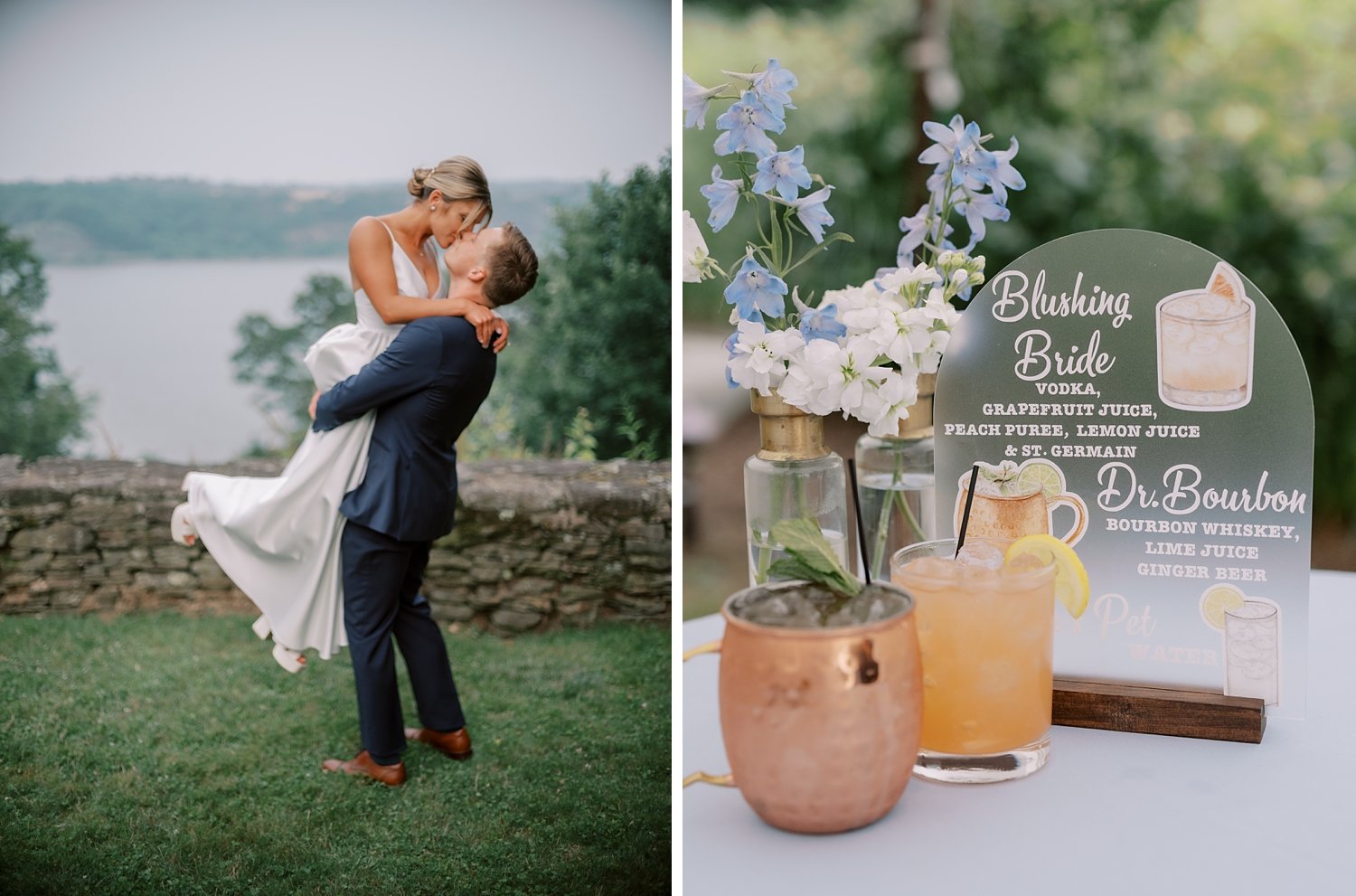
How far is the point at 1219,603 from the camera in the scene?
0.89m

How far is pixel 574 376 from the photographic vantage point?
3781 mm

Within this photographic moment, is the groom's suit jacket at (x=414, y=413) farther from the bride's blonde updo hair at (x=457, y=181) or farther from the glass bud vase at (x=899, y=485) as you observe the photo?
the glass bud vase at (x=899, y=485)

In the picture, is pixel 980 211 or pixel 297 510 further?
pixel 297 510

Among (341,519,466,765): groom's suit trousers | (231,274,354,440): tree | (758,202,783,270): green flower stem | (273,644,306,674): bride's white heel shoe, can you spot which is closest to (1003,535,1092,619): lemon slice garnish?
(758,202,783,270): green flower stem

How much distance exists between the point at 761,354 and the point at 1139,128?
2.95 metres

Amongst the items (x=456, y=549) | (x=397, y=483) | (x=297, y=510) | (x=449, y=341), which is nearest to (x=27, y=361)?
(x=456, y=549)

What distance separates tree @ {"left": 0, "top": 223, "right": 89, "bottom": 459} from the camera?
362 cm

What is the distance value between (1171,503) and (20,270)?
153 inches

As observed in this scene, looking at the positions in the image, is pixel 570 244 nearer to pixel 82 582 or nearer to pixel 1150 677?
pixel 82 582

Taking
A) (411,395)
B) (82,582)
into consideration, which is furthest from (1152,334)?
(82,582)

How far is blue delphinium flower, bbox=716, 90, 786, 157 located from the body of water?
10.4 ft

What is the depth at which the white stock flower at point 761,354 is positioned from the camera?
912mm

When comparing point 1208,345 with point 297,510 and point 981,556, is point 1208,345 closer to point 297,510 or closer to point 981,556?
point 981,556

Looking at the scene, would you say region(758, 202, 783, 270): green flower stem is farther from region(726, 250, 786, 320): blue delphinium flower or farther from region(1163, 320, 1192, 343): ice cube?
region(1163, 320, 1192, 343): ice cube
